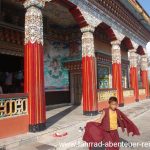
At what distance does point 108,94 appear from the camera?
14133 mm

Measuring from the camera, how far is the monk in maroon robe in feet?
17.2

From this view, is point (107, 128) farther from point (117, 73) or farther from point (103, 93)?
point (117, 73)

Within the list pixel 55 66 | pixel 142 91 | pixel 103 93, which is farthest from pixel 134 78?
pixel 55 66

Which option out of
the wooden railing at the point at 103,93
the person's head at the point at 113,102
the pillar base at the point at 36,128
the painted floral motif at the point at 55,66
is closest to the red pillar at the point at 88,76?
the wooden railing at the point at 103,93

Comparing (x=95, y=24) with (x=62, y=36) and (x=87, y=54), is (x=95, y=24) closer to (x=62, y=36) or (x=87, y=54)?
(x=87, y=54)

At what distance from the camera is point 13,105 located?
7812 millimetres

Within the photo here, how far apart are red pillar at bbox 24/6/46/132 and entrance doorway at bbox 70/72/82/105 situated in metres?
7.78

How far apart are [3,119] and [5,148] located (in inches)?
42.1

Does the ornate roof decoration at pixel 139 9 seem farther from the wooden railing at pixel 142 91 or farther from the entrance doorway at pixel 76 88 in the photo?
the wooden railing at pixel 142 91

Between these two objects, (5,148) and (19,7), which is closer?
(5,148)

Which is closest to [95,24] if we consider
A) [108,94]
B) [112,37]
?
[112,37]

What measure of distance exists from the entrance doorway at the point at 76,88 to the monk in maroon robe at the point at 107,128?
34.8ft

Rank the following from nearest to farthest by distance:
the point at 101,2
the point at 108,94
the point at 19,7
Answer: the point at 19,7 < the point at 101,2 < the point at 108,94

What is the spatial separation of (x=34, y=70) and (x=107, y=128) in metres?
3.57
